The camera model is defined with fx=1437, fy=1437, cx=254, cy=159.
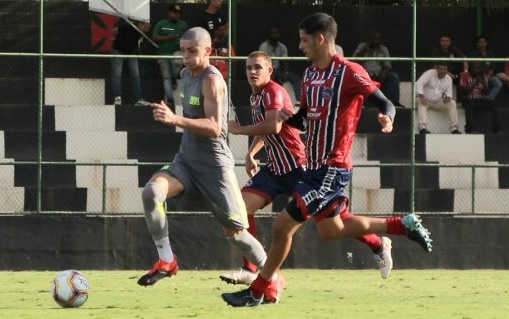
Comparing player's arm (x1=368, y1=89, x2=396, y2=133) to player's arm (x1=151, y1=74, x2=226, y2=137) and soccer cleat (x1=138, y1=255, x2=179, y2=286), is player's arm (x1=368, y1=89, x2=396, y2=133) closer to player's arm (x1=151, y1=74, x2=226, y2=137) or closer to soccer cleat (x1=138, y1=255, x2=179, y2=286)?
player's arm (x1=151, y1=74, x2=226, y2=137)

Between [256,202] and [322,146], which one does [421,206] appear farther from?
[322,146]

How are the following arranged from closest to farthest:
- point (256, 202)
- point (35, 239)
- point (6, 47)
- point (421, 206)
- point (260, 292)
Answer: point (260, 292)
point (256, 202)
point (35, 239)
point (421, 206)
point (6, 47)

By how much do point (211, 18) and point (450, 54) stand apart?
3781 millimetres

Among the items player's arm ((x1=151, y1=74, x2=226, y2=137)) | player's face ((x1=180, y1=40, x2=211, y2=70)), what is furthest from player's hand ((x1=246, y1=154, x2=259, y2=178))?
player's face ((x1=180, y1=40, x2=211, y2=70))

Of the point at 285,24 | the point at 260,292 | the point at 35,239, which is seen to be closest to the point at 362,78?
the point at 260,292

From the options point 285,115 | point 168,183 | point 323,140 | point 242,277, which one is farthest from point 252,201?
point 323,140

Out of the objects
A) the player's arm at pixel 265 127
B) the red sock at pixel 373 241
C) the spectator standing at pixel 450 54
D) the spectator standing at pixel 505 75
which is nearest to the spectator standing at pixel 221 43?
the spectator standing at pixel 450 54

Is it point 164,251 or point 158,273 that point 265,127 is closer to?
point 164,251

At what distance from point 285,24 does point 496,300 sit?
10.7 m

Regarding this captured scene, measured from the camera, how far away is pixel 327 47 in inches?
452

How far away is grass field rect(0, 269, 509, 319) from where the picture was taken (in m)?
11.1

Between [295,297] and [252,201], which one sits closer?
[295,297]

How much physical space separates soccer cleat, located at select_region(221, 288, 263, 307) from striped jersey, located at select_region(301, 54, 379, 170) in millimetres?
1145

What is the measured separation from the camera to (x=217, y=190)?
12164 millimetres
